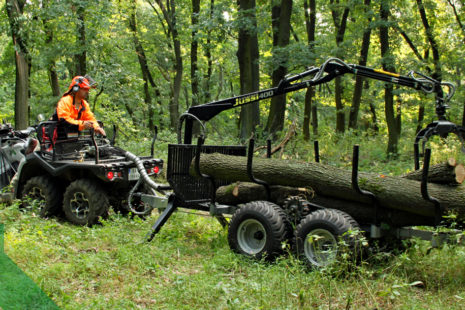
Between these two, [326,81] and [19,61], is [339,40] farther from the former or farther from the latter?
[326,81]

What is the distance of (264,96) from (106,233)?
3.11 metres

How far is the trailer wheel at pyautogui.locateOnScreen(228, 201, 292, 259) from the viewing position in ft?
19.2

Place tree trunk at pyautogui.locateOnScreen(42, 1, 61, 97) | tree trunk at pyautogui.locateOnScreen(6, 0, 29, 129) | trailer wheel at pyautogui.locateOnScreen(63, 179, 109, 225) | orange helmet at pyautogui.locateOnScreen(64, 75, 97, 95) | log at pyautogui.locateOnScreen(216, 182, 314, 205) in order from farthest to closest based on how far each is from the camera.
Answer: tree trunk at pyautogui.locateOnScreen(42, 1, 61, 97) < tree trunk at pyautogui.locateOnScreen(6, 0, 29, 129) < orange helmet at pyautogui.locateOnScreen(64, 75, 97, 95) < trailer wheel at pyautogui.locateOnScreen(63, 179, 109, 225) < log at pyautogui.locateOnScreen(216, 182, 314, 205)

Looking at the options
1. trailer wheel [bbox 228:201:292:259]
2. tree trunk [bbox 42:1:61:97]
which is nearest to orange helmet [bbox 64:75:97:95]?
trailer wheel [bbox 228:201:292:259]

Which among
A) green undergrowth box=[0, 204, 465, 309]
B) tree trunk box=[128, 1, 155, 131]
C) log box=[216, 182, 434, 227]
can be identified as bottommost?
green undergrowth box=[0, 204, 465, 309]

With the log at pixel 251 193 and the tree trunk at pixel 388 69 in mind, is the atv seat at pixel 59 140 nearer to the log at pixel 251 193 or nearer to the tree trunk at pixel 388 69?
the log at pixel 251 193

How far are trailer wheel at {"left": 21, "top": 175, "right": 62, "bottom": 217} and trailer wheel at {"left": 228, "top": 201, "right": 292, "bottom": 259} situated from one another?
12.6ft

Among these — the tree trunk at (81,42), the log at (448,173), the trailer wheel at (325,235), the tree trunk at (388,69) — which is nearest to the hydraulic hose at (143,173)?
the trailer wheel at (325,235)

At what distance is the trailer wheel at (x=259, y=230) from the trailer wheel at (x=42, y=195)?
3.83 metres

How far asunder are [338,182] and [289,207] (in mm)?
704

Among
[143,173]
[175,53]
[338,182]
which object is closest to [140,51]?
[175,53]

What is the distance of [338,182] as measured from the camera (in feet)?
19.1

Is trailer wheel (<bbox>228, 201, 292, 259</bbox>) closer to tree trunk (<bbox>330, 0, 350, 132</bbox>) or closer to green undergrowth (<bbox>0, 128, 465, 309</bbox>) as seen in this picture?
green undergrowth (<bbox>0, 128, 465, 309</bbox>)

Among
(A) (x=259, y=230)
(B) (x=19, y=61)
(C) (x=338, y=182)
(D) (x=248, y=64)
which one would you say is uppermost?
(D) (x=248, y=64)
